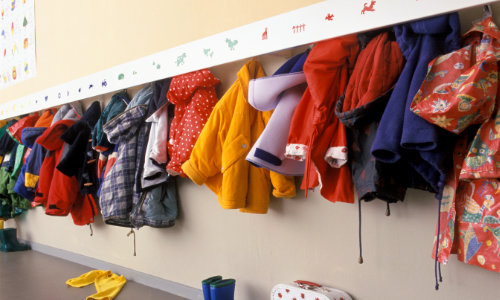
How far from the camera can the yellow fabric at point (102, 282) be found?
242cm

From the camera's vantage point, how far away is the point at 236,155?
5.96ft

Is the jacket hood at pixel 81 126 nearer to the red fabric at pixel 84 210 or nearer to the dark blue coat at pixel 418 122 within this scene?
the red fabric at pixel 84 210

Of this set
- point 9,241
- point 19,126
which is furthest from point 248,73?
point 9,241

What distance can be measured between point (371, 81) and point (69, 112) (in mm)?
2358

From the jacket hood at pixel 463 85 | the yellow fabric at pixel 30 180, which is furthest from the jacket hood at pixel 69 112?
the jacket hood at pixel 463 85

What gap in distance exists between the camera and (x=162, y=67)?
6.90 ft

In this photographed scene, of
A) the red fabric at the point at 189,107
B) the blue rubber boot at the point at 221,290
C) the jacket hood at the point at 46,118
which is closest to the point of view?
the blue rubber boot at the point at 221,290

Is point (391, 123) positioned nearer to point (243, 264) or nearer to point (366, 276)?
point (366, 276)

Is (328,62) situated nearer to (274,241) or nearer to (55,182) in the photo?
(274,241)

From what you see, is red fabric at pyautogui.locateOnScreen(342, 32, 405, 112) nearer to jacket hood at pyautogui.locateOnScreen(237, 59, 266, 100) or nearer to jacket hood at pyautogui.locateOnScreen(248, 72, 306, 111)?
jacket hood at pyautogui.locateOnScreen(248, 72, 306, 111)

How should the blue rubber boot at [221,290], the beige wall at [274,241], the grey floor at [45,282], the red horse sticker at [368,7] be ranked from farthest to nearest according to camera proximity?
the grey floor at [45,282] < the blue rubber boot at [221,290] < the beige wall at [274,241] < the red horse sticker at [368,7]

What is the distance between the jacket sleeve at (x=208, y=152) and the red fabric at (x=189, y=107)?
4.2 inches

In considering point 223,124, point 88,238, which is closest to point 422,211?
point 223,124

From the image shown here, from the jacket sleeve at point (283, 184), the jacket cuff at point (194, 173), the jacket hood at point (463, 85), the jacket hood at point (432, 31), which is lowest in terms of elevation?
the jacket sleeve at point (283, 184)
